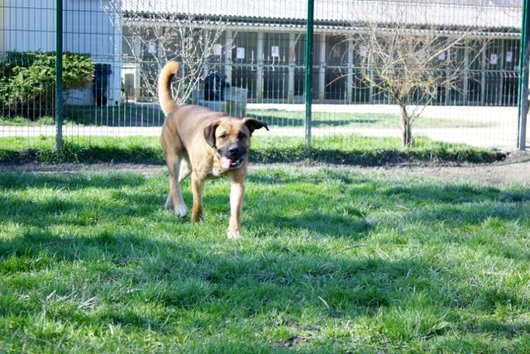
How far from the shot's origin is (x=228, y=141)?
273 inches

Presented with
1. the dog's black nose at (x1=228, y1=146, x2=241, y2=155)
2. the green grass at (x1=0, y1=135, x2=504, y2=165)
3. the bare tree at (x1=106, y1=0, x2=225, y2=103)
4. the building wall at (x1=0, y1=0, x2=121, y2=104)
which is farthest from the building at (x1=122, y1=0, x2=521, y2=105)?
the dog's black nose at (x1=228, y1=146, x2=241, y2=155)

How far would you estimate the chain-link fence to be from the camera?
13.6 m

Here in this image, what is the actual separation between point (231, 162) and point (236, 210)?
43cm

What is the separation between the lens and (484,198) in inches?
351

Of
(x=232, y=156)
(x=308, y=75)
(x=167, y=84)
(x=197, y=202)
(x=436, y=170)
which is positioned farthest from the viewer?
(x=308, y=75)

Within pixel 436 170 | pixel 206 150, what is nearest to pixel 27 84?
pixel 436 170

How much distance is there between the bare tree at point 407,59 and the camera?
1348 cm

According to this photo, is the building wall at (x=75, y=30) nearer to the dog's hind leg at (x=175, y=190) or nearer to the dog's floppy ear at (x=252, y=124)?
the dog's hind leg at (x=175, y=190)

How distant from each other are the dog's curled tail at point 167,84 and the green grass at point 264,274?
3.17 ft

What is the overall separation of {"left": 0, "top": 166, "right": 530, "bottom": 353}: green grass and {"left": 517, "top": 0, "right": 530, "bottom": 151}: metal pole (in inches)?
223

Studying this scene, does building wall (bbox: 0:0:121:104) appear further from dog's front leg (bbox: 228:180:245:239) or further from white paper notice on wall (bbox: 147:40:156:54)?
dog's front leg (bbox: 228:180:245:239)

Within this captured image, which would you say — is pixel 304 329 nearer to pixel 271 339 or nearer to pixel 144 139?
pixel 271 339

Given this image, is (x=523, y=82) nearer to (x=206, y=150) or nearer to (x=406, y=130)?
(x=406, y=130)

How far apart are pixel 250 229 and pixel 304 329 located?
2.51 meters
